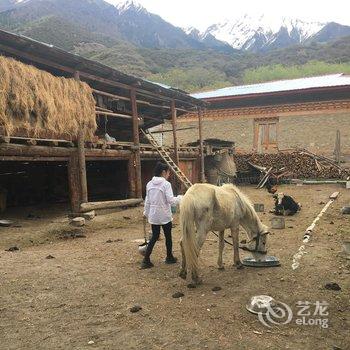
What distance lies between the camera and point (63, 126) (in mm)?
11117

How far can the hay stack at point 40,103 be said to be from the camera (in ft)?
31.7

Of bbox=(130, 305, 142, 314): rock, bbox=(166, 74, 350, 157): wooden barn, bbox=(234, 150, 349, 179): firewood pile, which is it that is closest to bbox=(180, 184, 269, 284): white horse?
bbox=(130, 305, 142, 314): rock

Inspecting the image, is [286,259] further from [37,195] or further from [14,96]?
[37,195]

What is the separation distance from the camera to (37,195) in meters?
15.9

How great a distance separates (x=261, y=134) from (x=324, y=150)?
4302 millimetres

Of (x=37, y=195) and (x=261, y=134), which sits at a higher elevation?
(x=261, y=134)

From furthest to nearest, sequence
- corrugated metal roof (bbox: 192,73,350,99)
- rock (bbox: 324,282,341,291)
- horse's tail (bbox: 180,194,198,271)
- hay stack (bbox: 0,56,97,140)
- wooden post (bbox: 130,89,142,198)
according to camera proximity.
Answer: corrugated metal roof (bbox: 192,73,350,99) < wooden post (bbox: 130,89,142,198) < hay stack (bbox: 0,56,97,140) < horse's tail (bbox: 180,194,198,271) < rock (bbox: 324,282,341,291)

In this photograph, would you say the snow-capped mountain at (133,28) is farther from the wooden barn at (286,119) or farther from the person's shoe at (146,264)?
the person's shoe at (146,264)

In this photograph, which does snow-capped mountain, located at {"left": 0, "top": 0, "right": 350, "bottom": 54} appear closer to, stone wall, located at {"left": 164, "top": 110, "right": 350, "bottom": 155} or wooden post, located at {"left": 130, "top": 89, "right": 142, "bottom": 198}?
stone wall, located at {"left": 164, "top": 110, "right": 350, "bottom": 155}

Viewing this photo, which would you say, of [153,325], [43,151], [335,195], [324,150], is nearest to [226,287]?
[153,325]

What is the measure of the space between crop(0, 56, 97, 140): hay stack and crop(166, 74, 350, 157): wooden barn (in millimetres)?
14671

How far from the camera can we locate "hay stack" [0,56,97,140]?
9.66 meters

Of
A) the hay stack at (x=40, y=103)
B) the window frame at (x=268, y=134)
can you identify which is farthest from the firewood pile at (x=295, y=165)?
the hay stack at (x=40, y=103)

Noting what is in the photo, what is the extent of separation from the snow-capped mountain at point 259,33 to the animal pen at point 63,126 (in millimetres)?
98252
